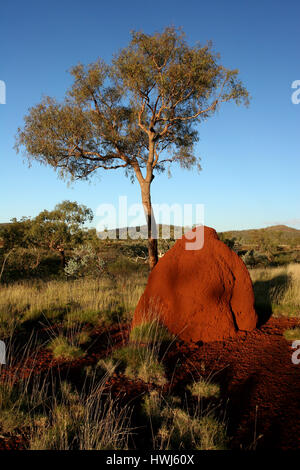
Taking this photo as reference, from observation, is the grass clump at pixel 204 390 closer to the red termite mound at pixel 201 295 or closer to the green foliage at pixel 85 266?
the red termite mound at pixel 201 295

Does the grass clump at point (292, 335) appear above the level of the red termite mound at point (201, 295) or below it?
below

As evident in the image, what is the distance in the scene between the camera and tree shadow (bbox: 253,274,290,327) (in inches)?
274

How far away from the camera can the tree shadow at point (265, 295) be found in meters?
6.96

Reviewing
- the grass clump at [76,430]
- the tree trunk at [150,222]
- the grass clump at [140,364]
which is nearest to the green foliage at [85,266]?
the tree trunk at [150,222]

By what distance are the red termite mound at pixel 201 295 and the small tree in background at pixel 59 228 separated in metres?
17.1

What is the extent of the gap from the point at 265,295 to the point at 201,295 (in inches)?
149

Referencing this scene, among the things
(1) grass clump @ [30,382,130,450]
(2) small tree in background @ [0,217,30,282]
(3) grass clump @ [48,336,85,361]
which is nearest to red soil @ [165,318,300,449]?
(1) grass clump @ [30,382,130,450]

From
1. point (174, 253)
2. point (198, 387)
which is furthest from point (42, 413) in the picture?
point (174, 253)

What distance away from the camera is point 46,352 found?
16.6 feet

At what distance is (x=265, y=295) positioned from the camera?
8.50 m

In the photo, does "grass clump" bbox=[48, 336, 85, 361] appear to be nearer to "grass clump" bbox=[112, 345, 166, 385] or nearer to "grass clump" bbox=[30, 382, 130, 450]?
"grass clump" bbox=[112, 345, 166, 385]

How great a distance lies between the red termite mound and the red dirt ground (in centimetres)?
25

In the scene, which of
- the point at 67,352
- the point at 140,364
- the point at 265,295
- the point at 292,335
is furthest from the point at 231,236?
the point at 140,364

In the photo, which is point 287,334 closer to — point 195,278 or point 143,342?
point 195,278
